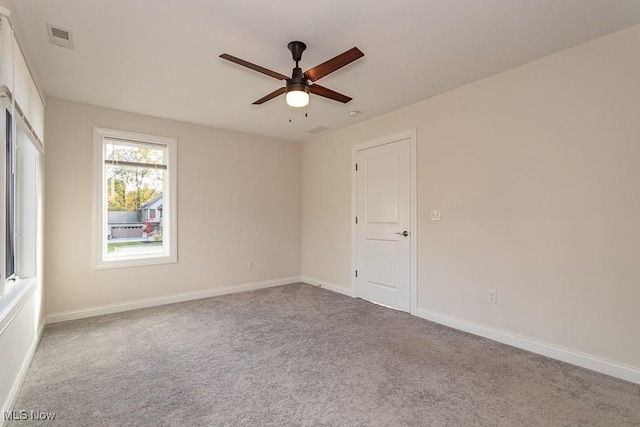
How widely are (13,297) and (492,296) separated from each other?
3823mm

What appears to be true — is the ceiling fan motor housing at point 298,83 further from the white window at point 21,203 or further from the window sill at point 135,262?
the window sill at point 135,262

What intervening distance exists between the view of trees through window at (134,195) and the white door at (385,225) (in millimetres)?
2794

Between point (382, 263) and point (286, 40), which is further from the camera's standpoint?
point (382, 263)

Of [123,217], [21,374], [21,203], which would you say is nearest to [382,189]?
[123,217]

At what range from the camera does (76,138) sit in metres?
3.58

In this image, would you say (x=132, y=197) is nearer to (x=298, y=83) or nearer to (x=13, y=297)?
(x=13, y=297)

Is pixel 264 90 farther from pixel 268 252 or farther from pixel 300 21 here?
pixel 268 252

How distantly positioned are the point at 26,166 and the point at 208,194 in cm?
202

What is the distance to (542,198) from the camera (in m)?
2.64

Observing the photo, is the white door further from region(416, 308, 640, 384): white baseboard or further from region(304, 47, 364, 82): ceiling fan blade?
region(304, 47, 364, 82): ceiling fan blade

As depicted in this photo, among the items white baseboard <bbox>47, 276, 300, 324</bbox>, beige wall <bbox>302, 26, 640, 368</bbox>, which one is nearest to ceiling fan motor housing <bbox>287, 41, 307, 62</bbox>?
beige wall <bbox>302, 26, 640, 368</bbox>

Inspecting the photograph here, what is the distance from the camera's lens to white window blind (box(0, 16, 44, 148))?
1788mm

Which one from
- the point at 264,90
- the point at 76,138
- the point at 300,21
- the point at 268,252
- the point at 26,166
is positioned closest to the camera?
the point at 300,21

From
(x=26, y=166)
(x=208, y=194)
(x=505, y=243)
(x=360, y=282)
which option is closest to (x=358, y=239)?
(x=360, y=282)
